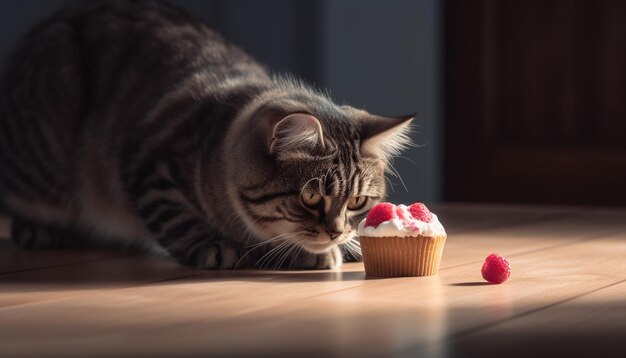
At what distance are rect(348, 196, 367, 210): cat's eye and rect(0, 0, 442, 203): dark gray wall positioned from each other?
1.80 metres

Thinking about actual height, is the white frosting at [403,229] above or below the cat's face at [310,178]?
below

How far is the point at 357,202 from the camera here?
212 cm

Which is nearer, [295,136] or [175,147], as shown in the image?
[295,136]

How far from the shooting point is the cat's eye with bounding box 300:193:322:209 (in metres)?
2.04

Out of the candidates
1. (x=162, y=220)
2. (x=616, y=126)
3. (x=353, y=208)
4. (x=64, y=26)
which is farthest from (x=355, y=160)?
(x=616, y=126)

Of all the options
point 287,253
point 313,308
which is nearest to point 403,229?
point 287,253

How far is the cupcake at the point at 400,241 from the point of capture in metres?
2.00

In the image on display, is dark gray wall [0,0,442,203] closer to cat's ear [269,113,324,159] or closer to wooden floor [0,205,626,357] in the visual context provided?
wooden floor [0,205,626,357]

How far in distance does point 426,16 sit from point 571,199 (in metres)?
0.88

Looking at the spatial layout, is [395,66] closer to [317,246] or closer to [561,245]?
[561,245]

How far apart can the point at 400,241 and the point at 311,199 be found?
0.19m

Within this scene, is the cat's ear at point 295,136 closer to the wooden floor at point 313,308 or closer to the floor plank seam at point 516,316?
the wooden floor at point 313,308

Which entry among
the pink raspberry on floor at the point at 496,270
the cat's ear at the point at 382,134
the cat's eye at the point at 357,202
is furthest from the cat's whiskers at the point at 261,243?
the pink raspberry on floor at the point at 496,270

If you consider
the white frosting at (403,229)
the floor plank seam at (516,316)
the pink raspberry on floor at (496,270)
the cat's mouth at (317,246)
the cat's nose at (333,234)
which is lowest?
the floor plank seam at (516,316)
